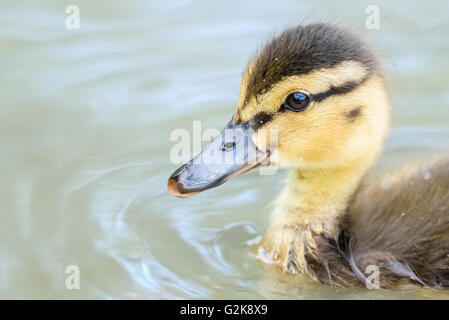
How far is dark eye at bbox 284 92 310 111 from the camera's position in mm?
3986

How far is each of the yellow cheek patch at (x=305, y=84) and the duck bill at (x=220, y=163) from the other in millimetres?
114

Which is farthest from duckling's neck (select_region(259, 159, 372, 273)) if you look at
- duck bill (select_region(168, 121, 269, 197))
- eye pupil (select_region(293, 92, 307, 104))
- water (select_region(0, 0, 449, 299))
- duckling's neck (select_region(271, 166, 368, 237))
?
eye pupil (select_region(293, 92, 307, 104))

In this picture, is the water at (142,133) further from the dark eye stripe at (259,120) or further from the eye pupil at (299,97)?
the dark eye stripe at (259,120)

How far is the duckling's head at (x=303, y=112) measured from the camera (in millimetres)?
3926

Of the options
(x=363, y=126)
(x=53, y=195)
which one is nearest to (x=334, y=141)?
(x=363, y=126)

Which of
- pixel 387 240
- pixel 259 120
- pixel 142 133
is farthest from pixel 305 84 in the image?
pixel 142 133

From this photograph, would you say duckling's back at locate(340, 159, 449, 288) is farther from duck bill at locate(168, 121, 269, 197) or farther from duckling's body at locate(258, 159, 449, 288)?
duck bill at locate(168, 121, 269, 197)

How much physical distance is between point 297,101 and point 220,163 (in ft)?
1.50

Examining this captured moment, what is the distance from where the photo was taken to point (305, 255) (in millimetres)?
4297

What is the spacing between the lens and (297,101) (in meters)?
4.01

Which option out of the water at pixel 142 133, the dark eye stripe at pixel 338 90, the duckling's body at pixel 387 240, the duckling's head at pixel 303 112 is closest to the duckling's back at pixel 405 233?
the duckling's body at pixel 387 240

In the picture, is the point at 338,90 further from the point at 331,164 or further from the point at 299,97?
the point at 331,164

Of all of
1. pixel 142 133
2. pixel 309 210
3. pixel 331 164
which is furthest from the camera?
pixel 142 133

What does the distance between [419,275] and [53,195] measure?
6.83 ft
